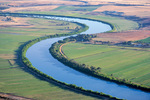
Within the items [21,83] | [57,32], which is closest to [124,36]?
[57,32]

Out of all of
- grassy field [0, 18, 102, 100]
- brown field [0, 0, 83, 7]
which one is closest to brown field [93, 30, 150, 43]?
grassy field [0, 18, 102, 100]

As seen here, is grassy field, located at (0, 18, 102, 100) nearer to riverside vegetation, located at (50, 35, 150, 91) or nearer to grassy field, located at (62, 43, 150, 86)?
riverside vegetation, located at (50, 35, 150, 91)

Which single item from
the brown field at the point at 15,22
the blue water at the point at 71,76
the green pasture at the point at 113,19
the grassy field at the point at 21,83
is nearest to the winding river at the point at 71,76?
the blue water at the point at 71,76

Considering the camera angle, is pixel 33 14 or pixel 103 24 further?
pixel 33 14

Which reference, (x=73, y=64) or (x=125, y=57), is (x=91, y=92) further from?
(x=125, y=57)

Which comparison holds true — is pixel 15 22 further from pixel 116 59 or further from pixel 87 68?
pixel 87 68

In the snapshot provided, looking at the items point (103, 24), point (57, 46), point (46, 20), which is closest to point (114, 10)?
point (103, 24)

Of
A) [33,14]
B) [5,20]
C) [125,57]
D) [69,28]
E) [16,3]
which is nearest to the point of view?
[125,57]

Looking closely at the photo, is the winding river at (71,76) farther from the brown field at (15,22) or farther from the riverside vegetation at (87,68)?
the brown field at (15,22)
